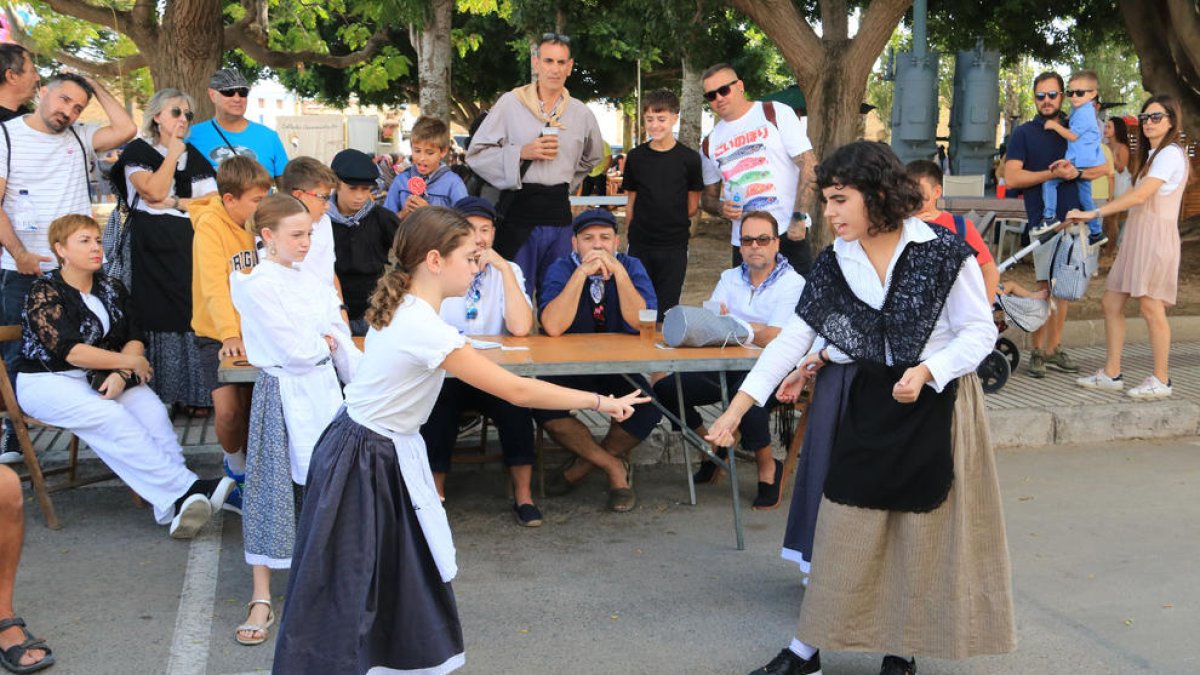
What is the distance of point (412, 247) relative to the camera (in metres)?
3.41

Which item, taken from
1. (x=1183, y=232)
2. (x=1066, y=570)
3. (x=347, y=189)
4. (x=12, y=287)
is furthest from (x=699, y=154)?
(x=1183, y=232)

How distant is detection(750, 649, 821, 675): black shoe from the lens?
3717mm

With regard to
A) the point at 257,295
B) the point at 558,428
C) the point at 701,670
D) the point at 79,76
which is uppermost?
the point at 79,76

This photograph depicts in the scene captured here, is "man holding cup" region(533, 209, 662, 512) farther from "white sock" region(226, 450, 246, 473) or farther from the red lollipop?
"white sock" region(226, 450, 246, 473)

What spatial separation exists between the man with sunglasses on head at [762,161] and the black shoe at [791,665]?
3.53 m

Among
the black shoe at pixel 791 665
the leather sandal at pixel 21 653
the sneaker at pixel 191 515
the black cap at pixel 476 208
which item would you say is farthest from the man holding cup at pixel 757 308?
the leather sandal at pixel 21 653

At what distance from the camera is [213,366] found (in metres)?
5.32

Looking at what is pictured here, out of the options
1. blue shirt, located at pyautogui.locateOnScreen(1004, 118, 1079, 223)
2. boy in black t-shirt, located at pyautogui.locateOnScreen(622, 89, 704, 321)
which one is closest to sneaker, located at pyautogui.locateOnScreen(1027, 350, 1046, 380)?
blue shirt, located at pyautogui.locateOnScreen(1004, 118, 1079, 223)

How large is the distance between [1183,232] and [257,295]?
1445 cm

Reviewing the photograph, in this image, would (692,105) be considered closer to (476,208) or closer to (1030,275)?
(1030,275)

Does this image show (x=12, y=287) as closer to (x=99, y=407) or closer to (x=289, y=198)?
(x=99, y=407)

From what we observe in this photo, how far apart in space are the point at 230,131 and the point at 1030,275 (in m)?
9.05

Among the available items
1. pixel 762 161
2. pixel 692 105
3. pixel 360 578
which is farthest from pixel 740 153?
pixel 692 105

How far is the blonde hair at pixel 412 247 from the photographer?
3.34m
